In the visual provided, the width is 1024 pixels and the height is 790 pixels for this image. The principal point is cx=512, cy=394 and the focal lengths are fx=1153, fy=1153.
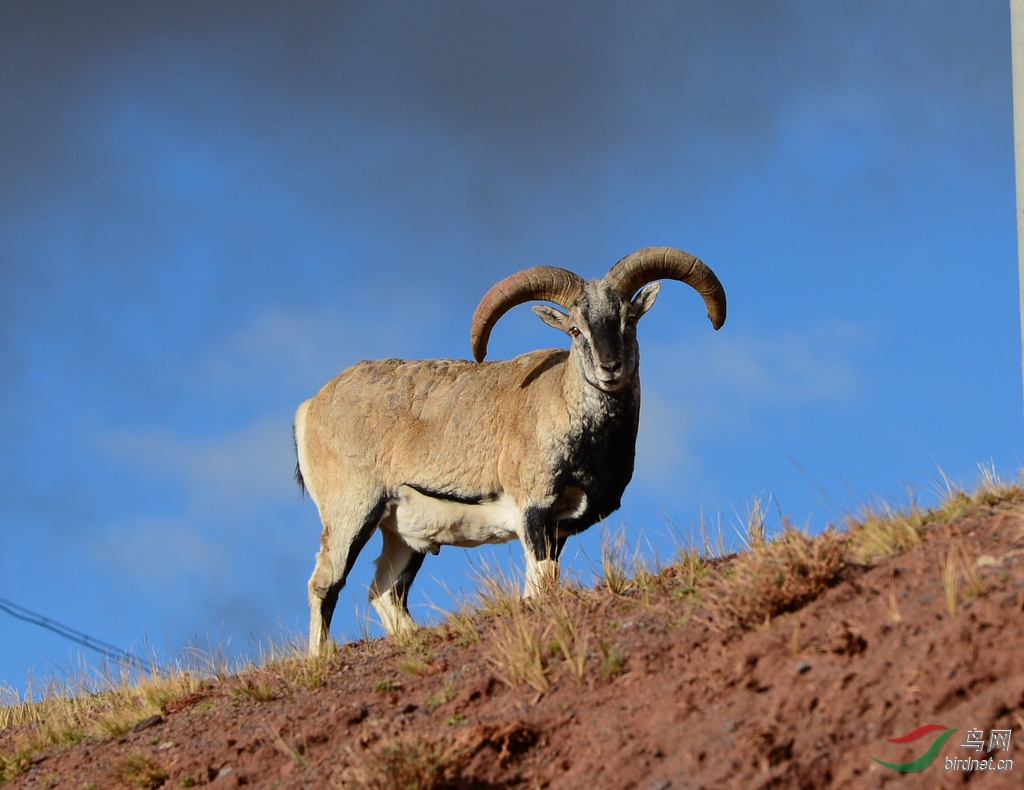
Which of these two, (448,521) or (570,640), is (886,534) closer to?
(570,640)

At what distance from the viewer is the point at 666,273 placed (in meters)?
12.1

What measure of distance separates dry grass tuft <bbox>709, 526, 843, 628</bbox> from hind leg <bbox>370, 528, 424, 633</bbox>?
20.5ft

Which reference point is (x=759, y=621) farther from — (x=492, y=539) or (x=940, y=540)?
(x=492, y=539)

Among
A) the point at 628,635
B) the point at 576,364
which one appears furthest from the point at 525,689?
the point at 576,364

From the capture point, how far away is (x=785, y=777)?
5.48 metres

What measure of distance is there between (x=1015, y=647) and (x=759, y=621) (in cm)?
155

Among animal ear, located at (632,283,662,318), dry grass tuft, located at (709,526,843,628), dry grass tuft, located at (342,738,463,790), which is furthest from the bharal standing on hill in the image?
dry grass tuft, located at (342,738,463,790)

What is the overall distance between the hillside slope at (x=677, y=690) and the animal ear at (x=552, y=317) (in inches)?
135

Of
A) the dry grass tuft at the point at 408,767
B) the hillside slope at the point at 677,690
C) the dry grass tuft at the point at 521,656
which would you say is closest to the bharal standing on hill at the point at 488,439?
the hillside slope at the point at 677,690

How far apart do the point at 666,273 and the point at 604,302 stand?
96 cm

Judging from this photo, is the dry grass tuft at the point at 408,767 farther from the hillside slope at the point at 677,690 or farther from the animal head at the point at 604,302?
the animal head at the point at 604,302

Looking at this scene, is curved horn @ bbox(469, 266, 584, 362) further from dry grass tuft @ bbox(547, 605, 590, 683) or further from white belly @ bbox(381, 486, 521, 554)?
dry grass tuft @ bbox(547, 605, 590, 683)

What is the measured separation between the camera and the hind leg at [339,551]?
12438 mm

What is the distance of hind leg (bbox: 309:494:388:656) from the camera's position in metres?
12.4
